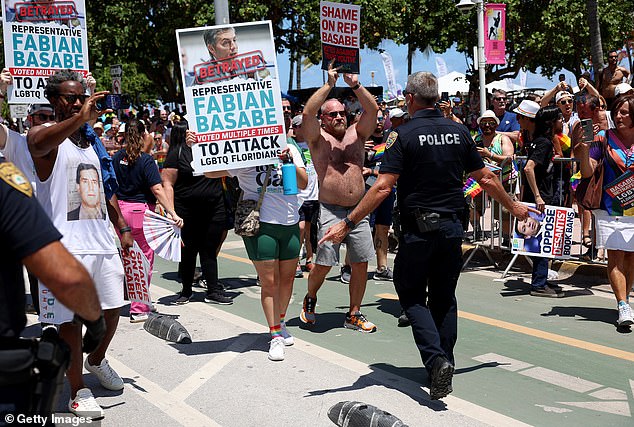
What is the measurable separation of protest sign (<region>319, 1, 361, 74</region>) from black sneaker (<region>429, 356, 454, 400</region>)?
257cm

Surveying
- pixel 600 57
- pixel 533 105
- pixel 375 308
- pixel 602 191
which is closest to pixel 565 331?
pixel 602 191

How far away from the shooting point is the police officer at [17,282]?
2518 mm

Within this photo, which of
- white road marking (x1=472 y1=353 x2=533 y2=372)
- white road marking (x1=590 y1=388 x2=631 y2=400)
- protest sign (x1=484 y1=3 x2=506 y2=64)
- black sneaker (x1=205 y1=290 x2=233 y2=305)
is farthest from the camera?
protest sign (x1=484 y1=3 x2=506 y2=64)

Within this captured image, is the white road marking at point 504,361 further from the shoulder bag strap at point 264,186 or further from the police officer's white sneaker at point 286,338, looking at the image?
the shoulder bag strap at point 264,186

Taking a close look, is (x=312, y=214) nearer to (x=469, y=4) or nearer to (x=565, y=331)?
(x=565, y=331)

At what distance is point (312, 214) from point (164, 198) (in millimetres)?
2391

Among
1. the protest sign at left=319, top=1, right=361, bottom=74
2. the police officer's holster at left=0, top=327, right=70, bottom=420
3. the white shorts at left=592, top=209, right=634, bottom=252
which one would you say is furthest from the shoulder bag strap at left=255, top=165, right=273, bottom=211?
the police officer's holster at left=0, top=327, right=70, bottom=420

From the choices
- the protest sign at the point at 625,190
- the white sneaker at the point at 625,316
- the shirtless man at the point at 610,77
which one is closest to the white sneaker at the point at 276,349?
the white sneaker at the point at 625,316

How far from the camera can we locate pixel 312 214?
923 centimetres

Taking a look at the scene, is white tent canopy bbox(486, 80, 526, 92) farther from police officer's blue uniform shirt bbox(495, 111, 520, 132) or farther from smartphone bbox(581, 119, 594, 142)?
smartphone bbox(581, 119, 594, 142)

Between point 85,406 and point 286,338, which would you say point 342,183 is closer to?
point 286,338

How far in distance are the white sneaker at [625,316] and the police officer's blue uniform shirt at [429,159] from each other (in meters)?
2.29

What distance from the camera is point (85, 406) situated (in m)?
4.50

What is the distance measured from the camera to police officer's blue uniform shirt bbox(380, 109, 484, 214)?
188 inches
